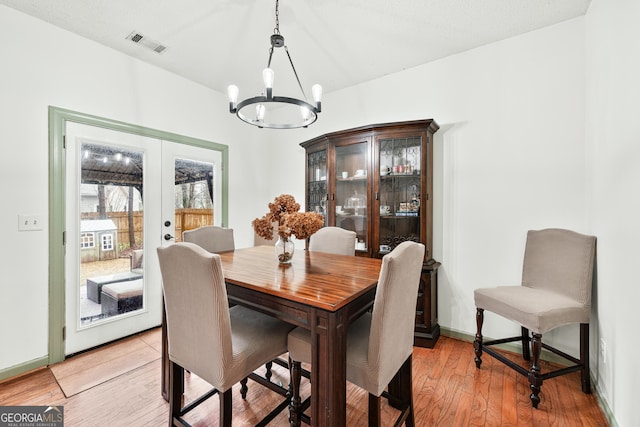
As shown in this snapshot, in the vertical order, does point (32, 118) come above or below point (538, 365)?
above

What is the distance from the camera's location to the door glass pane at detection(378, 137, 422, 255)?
2.71 metres

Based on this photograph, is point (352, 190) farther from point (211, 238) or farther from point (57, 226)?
point (57, 226)

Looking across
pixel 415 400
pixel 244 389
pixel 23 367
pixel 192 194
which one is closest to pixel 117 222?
pixel 192 194

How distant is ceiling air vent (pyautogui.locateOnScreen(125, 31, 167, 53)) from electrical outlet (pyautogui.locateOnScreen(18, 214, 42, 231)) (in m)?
1.68

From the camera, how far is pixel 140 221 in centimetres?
282

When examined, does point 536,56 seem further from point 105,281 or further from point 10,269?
point 10,269

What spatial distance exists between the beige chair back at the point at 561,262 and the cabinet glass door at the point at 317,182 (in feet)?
6.40

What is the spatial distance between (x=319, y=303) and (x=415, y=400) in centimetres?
127

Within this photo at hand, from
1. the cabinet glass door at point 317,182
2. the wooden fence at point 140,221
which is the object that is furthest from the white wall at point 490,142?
the cabinet glass door at point 317,182

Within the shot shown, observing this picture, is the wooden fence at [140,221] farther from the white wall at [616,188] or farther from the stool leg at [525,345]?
the white wall at [616,188]

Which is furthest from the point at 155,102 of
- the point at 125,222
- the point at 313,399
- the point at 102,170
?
the point at 313,399

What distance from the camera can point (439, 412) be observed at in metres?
1.71

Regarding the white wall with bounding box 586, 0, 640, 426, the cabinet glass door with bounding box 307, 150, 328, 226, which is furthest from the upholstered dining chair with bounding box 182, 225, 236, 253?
the white wall with bounding box 586, 0, 640, 426

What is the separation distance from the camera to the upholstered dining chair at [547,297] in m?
1.76
